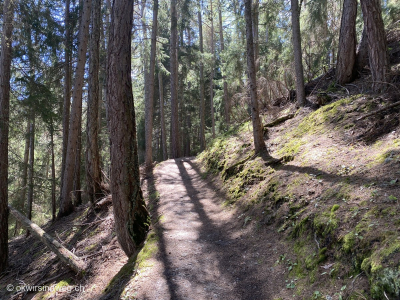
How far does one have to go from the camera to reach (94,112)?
938 cm

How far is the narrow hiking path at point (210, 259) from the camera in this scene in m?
3.96

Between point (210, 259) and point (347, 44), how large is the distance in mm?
8010

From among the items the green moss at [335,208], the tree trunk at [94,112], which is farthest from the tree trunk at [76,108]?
the green moss at [335,208]

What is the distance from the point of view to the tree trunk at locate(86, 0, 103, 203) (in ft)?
29.7

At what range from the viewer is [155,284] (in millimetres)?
4242

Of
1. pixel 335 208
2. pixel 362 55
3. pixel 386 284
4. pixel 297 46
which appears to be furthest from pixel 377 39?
pixel 386 284

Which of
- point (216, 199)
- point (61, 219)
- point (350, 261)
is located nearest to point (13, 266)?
point (61, 219)

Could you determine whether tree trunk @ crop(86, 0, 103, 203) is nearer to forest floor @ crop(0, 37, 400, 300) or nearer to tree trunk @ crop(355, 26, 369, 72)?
forest floor @ crop(0, 37, 400, 300)

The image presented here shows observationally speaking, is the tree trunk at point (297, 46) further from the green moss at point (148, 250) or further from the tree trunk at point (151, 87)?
the green moss at point (148, 250)

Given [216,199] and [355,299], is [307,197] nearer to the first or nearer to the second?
[355,299]

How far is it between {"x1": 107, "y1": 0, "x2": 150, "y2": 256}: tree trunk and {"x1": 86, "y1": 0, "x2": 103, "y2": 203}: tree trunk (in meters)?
4.24

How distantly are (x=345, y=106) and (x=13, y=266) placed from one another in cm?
1089

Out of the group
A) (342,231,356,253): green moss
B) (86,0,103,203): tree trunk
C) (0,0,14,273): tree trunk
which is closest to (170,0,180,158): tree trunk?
(86,0,103,203): tree trunk

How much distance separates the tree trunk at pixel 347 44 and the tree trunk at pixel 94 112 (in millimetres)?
7864
